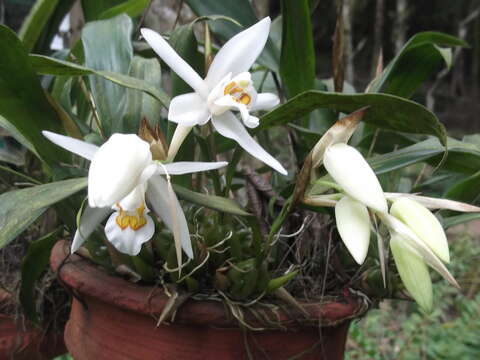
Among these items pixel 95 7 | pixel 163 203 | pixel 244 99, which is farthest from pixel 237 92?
pixel 95 7

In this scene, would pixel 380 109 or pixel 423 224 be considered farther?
pixel 380 109

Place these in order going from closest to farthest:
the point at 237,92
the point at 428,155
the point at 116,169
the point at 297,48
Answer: the point at 116,169, the point at 237,92, the point at 428,155, the point at 297,48

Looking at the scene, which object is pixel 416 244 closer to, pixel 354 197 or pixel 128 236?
pixel 354 197

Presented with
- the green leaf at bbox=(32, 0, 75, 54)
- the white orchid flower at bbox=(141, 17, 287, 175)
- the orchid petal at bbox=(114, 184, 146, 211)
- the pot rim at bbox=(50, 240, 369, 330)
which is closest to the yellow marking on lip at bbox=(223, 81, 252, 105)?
the white orchid flower at bbox=(141, 17, 287, 175)

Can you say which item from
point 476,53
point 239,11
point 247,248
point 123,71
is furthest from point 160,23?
point 476,53

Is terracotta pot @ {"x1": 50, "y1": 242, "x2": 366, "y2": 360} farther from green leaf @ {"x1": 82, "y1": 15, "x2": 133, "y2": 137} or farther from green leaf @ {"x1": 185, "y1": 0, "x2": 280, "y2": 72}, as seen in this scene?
green leaf @ {"x1": 185, "y1": 0, "x2": 280, "y2": 72}

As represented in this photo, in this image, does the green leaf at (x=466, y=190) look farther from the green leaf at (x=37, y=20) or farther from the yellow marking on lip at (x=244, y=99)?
the green leaf at (x=37, y=20)

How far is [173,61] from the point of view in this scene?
0.51 metres

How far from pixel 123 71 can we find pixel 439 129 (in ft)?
1.18

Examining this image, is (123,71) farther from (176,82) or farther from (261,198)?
(261,198)

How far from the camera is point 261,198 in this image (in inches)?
28.0

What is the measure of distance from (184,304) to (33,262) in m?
0.21

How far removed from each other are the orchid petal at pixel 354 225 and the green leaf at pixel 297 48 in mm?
318

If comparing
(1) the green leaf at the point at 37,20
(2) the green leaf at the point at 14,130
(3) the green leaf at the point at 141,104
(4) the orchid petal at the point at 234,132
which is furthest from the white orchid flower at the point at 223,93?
(1) the green leaf at the point at 37,20
